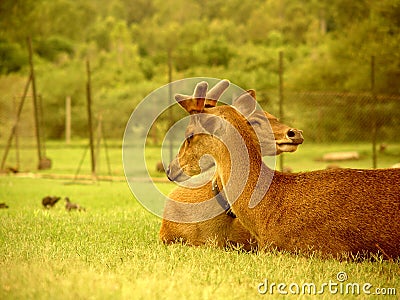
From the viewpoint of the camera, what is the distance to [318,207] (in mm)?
6109

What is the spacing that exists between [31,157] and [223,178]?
2051 cm

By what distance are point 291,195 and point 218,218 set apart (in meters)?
0.97

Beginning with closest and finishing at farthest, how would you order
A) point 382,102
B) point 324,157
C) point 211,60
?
point 324,157 → point 382,102 → point 211,60

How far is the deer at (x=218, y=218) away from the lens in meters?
6.52

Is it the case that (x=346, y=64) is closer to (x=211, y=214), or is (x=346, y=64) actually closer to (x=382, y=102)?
(x=382, y=102)

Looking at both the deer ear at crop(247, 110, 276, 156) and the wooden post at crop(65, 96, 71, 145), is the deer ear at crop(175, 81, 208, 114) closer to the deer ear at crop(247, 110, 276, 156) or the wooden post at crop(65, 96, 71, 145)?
the deer ear at crop(247, 110, 276, 156)

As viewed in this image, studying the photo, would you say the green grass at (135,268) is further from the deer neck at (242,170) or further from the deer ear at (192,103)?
the deer ear at (192,103)

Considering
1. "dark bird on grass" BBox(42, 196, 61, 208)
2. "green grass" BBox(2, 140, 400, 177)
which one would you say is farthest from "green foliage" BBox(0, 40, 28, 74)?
"dark bird on grass" BBox(42, 196, 61, 208)

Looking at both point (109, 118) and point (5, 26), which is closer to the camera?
point (5, 26)

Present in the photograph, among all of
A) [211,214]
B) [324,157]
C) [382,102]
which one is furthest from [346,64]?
[211,214]

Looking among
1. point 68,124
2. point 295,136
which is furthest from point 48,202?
point 68,124

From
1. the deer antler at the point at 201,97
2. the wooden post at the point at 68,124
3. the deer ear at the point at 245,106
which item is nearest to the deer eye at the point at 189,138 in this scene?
the deer antler at the point at 201,97

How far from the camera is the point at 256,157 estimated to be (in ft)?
21.0

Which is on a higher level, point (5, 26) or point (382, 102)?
point (5, 26)
